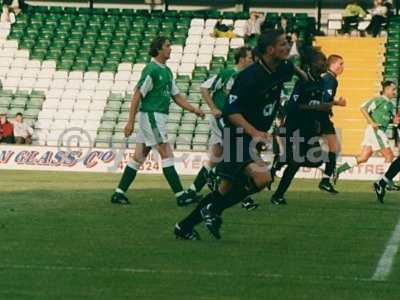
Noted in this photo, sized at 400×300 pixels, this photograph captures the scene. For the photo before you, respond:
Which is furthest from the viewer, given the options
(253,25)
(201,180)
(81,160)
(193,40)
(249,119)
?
(193,40)

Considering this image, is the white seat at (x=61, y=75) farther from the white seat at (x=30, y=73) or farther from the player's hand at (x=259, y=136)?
the player's hand at (x=259, y=136)

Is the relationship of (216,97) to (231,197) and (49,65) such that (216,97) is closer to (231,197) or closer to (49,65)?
(231,197)

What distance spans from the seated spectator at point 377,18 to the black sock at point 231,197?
24313mm

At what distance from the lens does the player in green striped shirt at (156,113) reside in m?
17.9

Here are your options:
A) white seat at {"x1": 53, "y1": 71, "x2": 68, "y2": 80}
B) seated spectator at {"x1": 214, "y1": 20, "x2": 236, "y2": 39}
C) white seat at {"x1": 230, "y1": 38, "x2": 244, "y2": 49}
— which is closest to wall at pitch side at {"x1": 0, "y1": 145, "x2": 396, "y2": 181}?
white seat at {"x1": 53, "y1": 71, "x2": 68, "y2": 80}

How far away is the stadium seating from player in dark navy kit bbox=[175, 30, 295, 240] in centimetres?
1892

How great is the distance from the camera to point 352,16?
3784cm

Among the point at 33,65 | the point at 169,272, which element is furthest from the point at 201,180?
the point at 33,65

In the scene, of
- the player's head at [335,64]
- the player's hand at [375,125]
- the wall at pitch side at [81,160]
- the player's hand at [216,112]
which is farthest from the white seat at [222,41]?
the player's hand at [216,112]

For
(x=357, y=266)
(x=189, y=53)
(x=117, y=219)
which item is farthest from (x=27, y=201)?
(x=189, y=53)

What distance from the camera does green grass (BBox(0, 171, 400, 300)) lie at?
10.7 metres

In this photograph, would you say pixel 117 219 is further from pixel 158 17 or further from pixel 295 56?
pixel 158 17

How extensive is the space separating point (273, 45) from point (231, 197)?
1.48m

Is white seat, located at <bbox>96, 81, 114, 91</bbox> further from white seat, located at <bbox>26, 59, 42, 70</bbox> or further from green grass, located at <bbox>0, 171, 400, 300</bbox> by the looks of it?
green grass, located at <bbox>0, 171, 400, 300</bbox>
